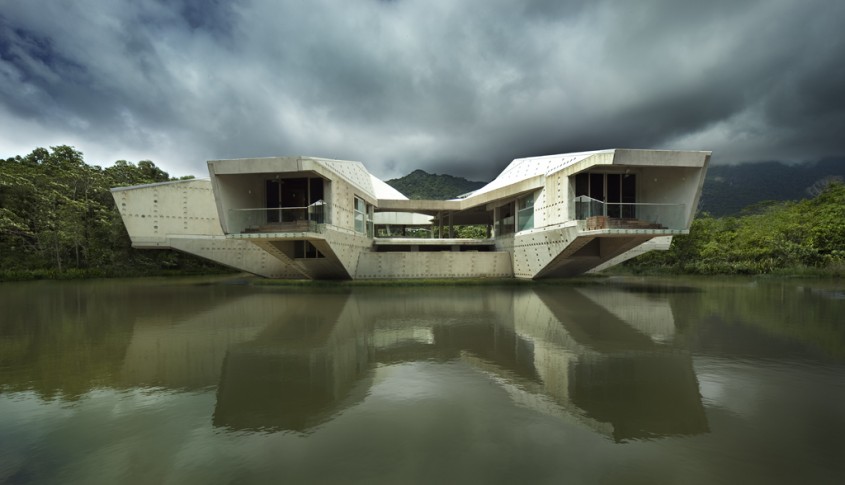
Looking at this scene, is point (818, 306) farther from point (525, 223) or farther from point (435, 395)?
point (435, 395)

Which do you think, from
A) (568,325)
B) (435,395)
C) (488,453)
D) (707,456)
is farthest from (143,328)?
(707,456)

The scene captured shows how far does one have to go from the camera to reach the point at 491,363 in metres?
6.43

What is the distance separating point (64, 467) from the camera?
11.3 feet

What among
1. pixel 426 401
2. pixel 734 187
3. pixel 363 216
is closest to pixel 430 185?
pixel 363 216

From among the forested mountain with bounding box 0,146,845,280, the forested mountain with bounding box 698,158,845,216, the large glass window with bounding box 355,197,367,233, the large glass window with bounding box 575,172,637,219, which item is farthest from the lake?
the forested mountain with bounding box 698,158,845,216

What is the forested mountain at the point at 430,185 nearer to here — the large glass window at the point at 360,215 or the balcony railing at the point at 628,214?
the large glass window at the point at 360,215

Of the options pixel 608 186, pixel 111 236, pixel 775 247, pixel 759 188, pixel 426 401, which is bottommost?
pixel 426 401

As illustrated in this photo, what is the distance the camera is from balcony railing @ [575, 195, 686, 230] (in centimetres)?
1619

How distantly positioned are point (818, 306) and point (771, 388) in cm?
1053

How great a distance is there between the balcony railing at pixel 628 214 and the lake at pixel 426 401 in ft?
22.0

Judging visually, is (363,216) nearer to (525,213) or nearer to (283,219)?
(283,219)

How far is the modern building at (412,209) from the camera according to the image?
54.3 ft

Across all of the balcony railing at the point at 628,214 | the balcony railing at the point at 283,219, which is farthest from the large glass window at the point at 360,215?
the balcony railing at the point at 628,214

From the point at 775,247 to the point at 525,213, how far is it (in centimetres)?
1957
